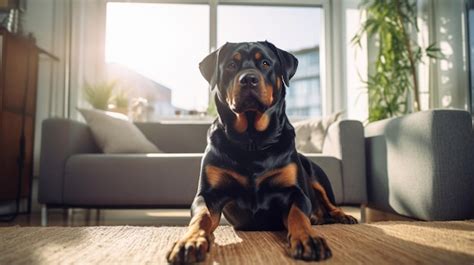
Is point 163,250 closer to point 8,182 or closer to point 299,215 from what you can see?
point 299,215

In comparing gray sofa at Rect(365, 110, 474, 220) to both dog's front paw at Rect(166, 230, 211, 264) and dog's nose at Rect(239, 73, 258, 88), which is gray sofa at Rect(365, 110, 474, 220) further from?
dog's front paw at Rect(166, 230, 211, 264)

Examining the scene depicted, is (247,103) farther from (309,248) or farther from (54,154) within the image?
(54,154)

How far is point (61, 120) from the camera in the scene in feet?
8.14

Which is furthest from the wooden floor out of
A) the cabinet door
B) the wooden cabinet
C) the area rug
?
the area rug

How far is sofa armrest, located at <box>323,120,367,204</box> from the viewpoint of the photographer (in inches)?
97.8

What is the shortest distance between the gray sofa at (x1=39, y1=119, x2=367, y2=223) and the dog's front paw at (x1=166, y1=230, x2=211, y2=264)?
4.69 feet

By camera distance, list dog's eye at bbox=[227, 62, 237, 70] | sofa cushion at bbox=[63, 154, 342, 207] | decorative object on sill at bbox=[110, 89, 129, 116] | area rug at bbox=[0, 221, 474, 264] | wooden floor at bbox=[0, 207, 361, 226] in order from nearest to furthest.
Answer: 1. area rug at bbox=[0, 221, 474, 264]
2. dog's eye at bbox=[227, 62, 237, 70]
3. sofa cushion at bbox=[63, 154, 342, 207]
4. wooden floor at bbox=[0, 207, 361, 226]
5. decorative object on sill at bbox=[110, 89, 129, 116]

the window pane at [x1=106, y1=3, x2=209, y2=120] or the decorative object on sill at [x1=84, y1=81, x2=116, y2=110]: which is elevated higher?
the window pane at [x1=106, y1=3, x2=209, y2=120]

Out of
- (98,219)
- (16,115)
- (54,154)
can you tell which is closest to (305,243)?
(54,154)

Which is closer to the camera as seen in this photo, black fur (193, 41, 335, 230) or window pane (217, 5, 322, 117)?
black fur (193, 41, 335, 230)

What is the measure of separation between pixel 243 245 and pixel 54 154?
1.69 m

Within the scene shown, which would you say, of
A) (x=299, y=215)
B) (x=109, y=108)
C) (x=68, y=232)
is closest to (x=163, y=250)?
(x=299, y=215)

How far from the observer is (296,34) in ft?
15.2

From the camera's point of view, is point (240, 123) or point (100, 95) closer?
point (240, 123)
